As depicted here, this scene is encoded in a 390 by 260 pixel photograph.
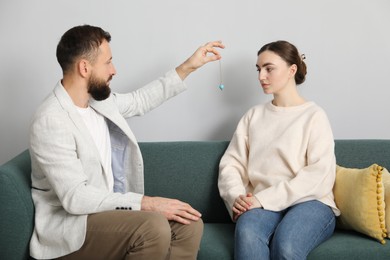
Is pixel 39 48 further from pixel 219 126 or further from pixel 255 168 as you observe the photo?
pixel 255 168

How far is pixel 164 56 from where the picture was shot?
311cm

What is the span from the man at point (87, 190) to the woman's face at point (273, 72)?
652 mm

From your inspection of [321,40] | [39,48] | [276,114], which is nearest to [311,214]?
[276,114]

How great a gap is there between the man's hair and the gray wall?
65cm

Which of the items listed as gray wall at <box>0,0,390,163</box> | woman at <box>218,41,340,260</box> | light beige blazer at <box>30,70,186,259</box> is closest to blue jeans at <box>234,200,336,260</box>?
woman at <box>218,41,340,260</box>

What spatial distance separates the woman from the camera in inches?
94.8

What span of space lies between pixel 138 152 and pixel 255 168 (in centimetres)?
52

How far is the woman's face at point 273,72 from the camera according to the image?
2.70 m

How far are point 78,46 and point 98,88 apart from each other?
7.4 inches

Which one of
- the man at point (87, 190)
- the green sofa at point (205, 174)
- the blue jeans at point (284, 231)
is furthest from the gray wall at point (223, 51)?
the blue jeans at point (284, 231)

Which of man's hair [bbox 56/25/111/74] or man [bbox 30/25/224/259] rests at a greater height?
man's hair [bbox 56/25/111/74]

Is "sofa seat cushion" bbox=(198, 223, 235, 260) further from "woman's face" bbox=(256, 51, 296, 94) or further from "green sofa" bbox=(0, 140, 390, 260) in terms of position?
"woman's face" bbox=(256, 51, 296, 94)

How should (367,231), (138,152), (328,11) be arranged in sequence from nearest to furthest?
1. (367,231)
2. (138,152)
3. (328,11)

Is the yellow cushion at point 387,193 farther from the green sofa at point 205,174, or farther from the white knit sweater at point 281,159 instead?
the white knit sweater at point 281,159
